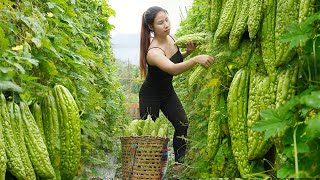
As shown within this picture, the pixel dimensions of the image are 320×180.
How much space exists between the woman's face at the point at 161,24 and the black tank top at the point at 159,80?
Result: 0.92 feet

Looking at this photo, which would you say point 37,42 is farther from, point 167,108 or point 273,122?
point 167,108

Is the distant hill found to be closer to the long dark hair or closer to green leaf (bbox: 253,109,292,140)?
the long dark hair

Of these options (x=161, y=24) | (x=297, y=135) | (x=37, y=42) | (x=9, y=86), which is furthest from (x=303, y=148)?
(x=161, y=24)

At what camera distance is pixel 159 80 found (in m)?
5.43

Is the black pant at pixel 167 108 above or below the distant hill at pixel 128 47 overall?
below

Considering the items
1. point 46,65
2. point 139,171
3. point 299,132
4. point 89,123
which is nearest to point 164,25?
point 89,123

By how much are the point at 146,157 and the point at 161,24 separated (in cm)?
175

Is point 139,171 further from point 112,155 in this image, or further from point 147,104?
point 112,155

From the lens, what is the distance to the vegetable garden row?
1.66m

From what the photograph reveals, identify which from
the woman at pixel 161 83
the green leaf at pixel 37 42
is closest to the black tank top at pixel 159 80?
the woman at pixel 161 83

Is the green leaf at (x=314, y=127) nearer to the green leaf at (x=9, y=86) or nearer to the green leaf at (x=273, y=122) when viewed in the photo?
the green leaf at (x=273, y=122)

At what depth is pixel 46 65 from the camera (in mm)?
3168

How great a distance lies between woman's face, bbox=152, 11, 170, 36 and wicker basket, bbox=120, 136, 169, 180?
147 centimetres

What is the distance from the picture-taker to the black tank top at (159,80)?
5.38 m
